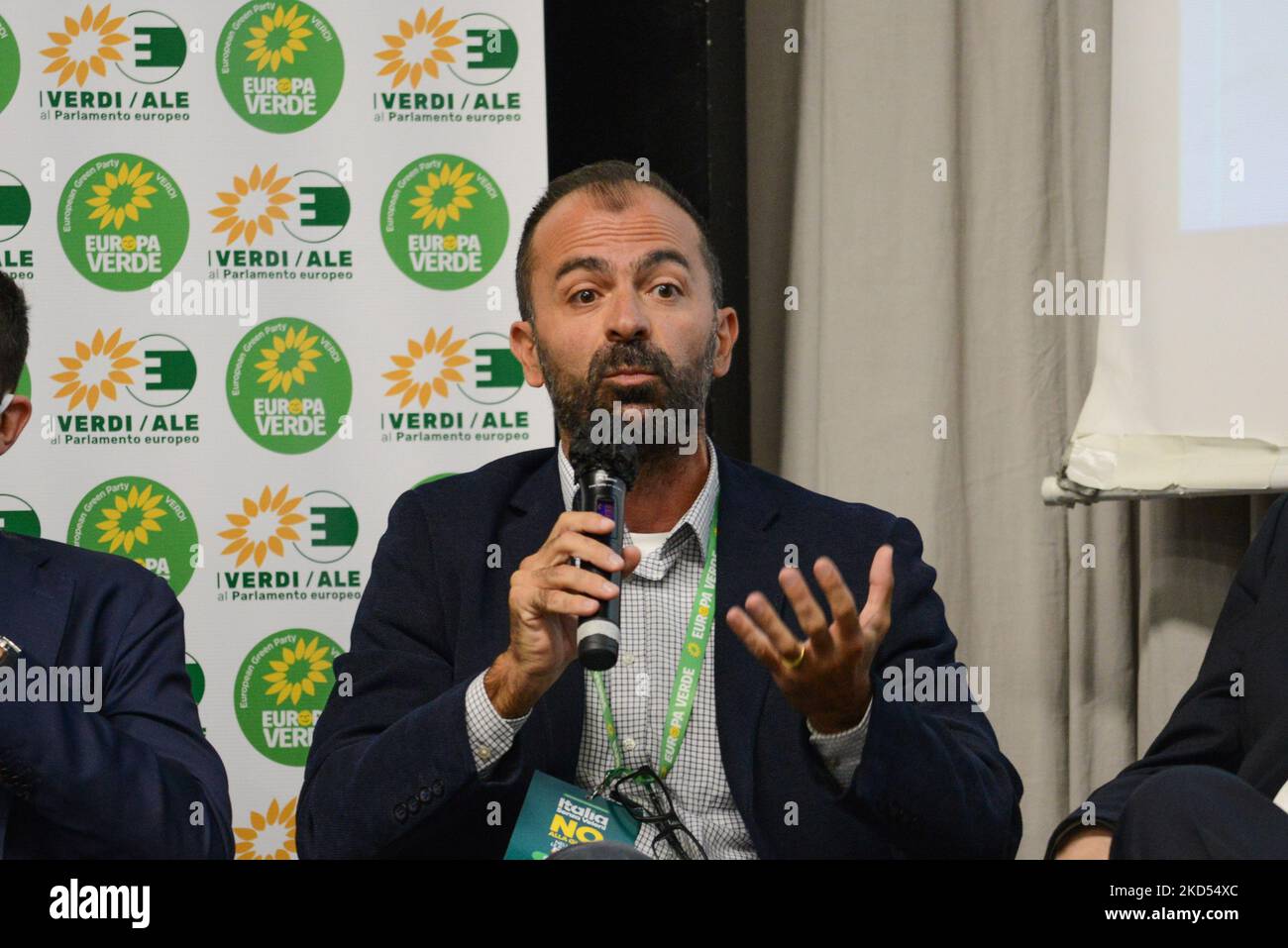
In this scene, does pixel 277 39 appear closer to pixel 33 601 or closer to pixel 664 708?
pixel 33 601

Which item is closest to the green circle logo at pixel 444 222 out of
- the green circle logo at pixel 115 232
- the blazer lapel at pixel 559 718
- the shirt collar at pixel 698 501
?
the green circle logo at pixel 115 232

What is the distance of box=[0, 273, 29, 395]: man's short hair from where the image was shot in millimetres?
2051

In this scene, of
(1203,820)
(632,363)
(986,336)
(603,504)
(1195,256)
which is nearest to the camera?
(1203,820)

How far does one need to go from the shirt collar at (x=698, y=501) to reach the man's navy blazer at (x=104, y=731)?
0.60m

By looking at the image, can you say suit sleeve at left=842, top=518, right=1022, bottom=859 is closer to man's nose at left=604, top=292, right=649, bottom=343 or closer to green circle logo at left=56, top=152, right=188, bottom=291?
man's nose at left=604, top=292, right=649, bottom=343

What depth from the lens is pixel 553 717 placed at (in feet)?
6.31

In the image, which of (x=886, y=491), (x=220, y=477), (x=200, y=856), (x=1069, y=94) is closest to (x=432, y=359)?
(x=220, y=477)

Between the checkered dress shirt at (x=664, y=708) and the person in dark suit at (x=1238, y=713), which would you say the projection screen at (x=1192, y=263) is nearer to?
the person in dark suit at (x=1238, y=713)

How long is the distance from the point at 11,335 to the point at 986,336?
1868 millimetres

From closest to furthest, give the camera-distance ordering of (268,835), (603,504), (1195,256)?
(603,504) → (1195,256) → (268,835)

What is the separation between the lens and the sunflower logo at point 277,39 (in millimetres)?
2789

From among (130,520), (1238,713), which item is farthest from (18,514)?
(1238,713)

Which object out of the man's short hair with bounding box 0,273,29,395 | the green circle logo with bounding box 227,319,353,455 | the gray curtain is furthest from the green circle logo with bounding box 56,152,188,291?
the gray curtain
